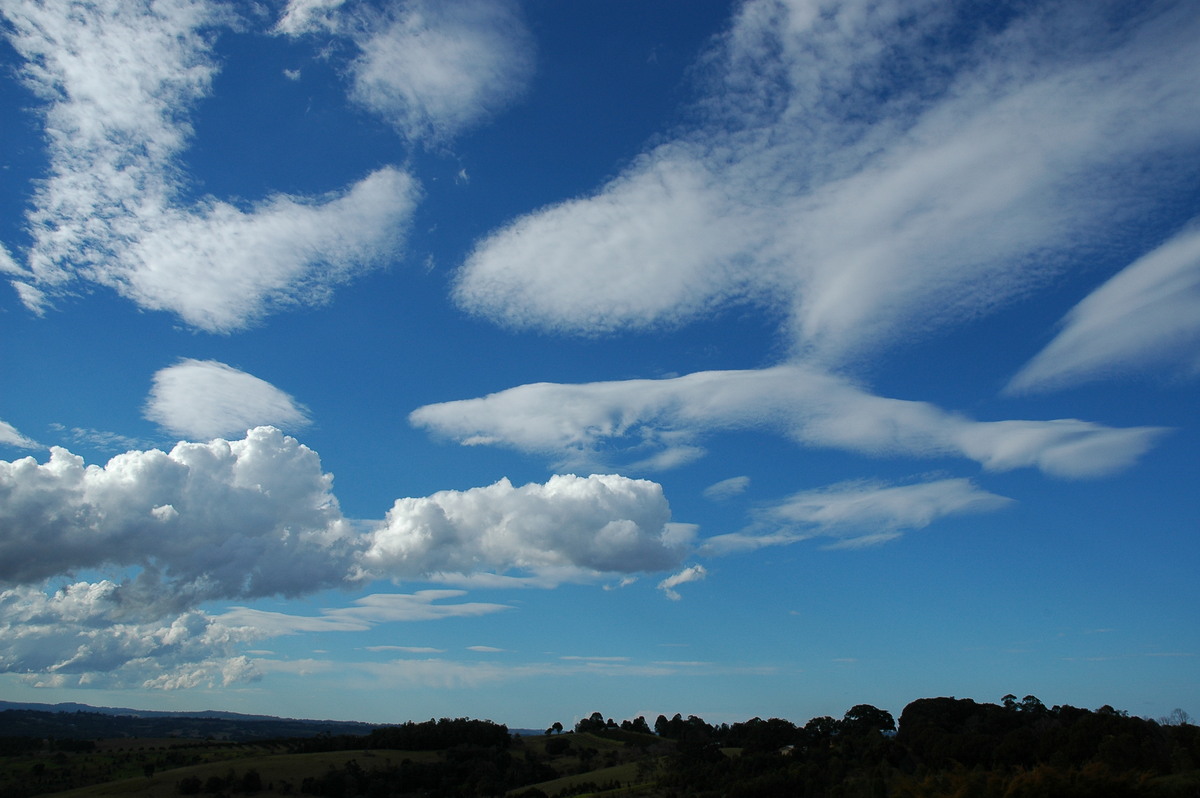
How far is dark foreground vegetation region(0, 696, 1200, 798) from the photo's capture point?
57697 mm

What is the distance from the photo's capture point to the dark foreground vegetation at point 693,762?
5770cm

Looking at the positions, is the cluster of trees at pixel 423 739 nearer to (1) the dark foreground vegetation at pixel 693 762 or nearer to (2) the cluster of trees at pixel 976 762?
(1) the dark foreground vegetation at pixel 693 762

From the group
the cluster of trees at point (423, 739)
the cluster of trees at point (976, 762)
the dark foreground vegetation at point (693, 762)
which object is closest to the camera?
the cluster of trees at point (976, 762)

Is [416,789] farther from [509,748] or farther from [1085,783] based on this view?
[1085,783]

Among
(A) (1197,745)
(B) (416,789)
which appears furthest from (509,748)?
(A) (1197,745)

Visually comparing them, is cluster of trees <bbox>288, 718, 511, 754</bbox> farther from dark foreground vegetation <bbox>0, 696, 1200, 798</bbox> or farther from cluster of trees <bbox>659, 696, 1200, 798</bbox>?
cluster of trees <bbox>659, 696, 1200, 798</bbox>

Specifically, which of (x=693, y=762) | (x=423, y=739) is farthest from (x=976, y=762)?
(x=423, y=739)

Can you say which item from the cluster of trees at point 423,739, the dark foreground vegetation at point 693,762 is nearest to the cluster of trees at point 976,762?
the dark foreground vegetation at point 693,762

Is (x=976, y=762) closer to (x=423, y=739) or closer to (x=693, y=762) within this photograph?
(x=693, y=762)

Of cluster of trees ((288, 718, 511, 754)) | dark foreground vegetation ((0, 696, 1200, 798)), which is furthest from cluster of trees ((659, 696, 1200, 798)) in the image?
cluster of trees ((288, 718, 511, 754))

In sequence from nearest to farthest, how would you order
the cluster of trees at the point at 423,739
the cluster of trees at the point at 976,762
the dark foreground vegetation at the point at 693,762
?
1. the cluster of trees at the point at 976,762
2. the dark foreground vegetation at the point at 693,762
3. the cluster of trees at the point at 423,739

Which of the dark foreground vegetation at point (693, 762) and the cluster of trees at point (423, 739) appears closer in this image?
the dark foreground vegetation at point (693, 762)

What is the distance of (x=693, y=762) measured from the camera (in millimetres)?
90688

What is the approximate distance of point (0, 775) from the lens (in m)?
94.2
